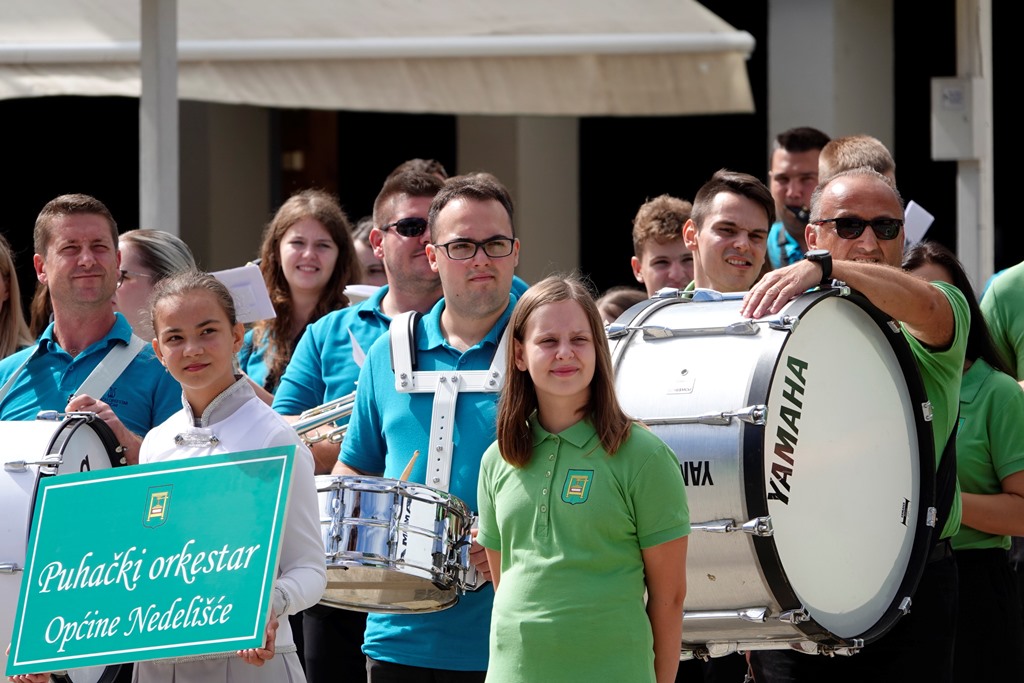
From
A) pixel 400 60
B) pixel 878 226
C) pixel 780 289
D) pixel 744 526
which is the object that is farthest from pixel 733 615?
pixel 400 60

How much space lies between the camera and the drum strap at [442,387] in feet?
12.4

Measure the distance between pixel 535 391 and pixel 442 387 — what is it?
39cm

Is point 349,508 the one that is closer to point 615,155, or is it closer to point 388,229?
point 388,229

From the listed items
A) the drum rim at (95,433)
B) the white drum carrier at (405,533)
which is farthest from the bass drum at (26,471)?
the white drum carrier at (405,533)

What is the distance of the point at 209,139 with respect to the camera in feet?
32.1

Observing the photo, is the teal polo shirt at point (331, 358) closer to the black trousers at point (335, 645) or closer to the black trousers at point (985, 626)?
the black trousers at point (335, 645)

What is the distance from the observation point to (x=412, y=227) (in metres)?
4.66

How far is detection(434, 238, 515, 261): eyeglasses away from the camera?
383cm

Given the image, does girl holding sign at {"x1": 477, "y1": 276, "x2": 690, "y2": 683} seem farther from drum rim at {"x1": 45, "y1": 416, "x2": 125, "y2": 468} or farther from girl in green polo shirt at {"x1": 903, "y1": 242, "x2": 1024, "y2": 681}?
girl in green polo shirt at {"x1": 903, "y1": 242, "x2": 1024, "y2": 681}

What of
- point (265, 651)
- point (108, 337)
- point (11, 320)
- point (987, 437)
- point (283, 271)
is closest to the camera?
point (265, 651)

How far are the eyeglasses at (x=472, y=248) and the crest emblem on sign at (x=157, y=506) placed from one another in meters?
0.89

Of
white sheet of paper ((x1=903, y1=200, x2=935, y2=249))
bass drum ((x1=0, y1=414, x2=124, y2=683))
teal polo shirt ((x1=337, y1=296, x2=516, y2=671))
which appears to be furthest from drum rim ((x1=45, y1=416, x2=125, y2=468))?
white sheet of paper ((x1=903, y1=200, x2=935, y2=249))

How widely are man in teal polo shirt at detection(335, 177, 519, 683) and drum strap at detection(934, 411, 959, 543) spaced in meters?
1.10

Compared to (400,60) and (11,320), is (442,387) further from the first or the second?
(400,60)
